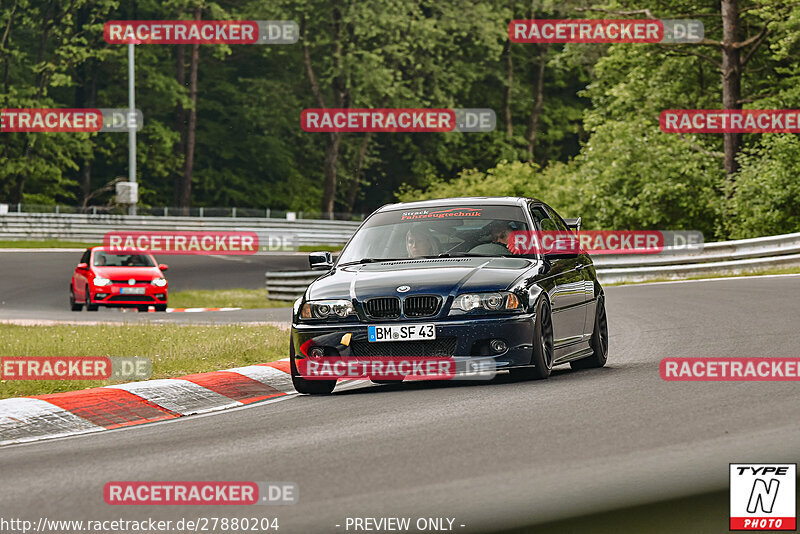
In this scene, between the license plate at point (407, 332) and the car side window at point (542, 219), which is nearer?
the license plate at point (407, 332)

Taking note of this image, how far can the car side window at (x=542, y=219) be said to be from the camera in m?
11.9

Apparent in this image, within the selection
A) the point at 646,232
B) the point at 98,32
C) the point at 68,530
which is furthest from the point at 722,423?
the point at 98,32

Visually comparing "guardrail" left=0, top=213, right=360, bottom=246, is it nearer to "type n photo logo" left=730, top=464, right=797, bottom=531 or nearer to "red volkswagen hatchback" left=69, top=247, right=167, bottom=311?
"red volkswagen hatchback" left=69, top=247, right=167, bottom=311

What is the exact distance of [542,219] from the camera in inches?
478

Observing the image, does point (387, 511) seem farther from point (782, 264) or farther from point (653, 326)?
point (782, 264)

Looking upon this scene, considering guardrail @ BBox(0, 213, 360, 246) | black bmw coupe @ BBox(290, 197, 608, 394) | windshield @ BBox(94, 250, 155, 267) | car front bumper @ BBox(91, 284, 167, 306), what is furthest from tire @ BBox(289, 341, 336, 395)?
guardrail @ BBox(0, 213, 360, 246)

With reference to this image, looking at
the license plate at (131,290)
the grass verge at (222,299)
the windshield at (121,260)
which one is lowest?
the grass verge at (222,299)

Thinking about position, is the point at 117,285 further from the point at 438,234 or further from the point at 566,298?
the point at 566,298

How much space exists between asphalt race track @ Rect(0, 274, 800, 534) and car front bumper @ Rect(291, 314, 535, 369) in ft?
0.91

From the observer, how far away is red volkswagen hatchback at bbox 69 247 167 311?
86.8 feet

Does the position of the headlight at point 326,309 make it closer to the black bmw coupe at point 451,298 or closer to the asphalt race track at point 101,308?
the black bmw coupe at point 451,298

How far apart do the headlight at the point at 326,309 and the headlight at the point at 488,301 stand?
0.87 m

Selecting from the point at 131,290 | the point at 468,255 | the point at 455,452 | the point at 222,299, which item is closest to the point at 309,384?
the point at 468,255

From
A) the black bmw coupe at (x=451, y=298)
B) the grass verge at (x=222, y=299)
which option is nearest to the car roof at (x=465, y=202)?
the black bmw coupe at (x=451, y=298)
